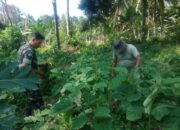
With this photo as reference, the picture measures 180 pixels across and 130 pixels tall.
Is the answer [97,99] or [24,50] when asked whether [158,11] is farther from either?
[97,99]

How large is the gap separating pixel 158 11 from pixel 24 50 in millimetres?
12810

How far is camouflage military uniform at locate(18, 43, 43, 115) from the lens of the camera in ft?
20.6

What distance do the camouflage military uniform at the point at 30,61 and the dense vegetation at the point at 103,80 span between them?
212 millimetres

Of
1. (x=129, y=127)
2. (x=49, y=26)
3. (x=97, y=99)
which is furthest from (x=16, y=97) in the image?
(x=49, y=26)

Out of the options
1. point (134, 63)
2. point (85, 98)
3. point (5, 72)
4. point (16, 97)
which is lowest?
point (16, 97)

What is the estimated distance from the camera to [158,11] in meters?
18.1

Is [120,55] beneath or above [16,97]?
above

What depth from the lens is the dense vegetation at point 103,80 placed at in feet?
6.46

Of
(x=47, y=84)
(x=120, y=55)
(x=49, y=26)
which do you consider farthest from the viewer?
(x=49, y=26)

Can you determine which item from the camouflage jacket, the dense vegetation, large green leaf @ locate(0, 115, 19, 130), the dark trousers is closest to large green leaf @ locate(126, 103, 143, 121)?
the dense vegetation

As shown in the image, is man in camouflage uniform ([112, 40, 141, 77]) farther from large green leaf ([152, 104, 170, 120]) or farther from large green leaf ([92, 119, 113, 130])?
large green leaf ([152, 104, 170, 120])

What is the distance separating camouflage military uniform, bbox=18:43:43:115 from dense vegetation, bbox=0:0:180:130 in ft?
0.69

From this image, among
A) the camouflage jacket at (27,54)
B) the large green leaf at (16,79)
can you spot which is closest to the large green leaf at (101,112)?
the large green leaf at (16,79)

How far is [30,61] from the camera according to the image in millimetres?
6309
